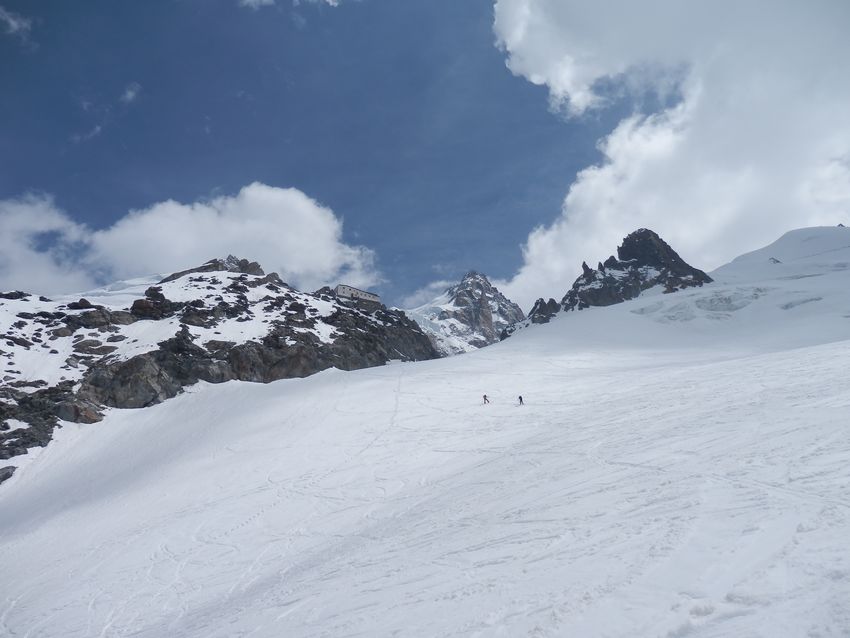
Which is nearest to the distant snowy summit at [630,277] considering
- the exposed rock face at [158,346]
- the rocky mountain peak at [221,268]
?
the exposed rock face at [158,346]

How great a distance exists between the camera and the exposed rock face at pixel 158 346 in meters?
45.8

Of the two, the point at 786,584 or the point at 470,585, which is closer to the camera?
the point at 786,584

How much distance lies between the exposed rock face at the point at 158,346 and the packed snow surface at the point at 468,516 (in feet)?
31.7

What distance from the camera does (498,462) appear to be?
1812 cm

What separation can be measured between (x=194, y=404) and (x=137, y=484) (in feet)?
53.9

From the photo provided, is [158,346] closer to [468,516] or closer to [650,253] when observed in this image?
[468,516]

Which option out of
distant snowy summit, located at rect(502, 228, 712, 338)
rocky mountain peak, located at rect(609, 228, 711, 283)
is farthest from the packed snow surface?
rocky mountain peak, located at rect(609, 228, 711, 283)

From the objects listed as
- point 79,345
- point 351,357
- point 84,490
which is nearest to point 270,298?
point 351,357

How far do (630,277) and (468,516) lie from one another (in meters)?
119

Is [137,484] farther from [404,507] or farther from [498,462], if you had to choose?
[498,462]

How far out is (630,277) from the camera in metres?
118

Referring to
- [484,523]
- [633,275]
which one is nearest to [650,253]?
[633,275]

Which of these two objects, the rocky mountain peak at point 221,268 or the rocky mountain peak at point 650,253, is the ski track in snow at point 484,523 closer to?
the rocky mountain peak at point 221,268

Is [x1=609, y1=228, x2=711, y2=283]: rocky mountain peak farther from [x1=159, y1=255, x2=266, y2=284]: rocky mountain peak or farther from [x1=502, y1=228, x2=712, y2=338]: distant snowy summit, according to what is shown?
[x1=159, y1=255, x2=266, y2=284]: rocky mountain peak
